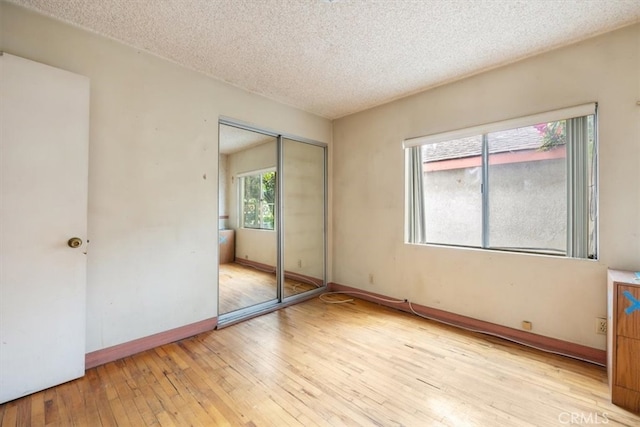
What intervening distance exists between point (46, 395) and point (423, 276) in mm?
3414

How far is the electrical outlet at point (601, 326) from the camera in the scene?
2170 mm

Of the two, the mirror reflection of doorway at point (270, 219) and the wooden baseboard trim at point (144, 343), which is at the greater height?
the mirror reflection of doorway at point (270, 219)

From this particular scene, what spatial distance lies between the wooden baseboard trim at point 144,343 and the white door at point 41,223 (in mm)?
161

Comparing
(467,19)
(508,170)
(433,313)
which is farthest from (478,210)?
(467,19)

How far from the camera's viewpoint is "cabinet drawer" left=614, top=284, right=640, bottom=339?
1.66 meters

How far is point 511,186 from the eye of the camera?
2.68 m

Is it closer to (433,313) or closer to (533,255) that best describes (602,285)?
(533,255)

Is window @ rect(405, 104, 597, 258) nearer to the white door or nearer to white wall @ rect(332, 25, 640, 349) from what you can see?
white wall @ rect(332, 25, 640, 349)

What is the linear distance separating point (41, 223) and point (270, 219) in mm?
2292

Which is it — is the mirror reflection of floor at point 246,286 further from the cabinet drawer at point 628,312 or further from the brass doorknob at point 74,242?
the cabinet drawer at point 628,312

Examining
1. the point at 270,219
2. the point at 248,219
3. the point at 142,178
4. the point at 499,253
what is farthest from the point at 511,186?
the point at 142,178

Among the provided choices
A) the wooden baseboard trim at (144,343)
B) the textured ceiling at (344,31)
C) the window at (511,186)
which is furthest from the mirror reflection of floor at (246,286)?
the textured ceiling at (344,31)

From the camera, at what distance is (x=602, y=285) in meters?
2.18

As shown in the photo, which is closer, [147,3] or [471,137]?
[147,3]
